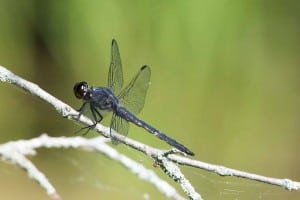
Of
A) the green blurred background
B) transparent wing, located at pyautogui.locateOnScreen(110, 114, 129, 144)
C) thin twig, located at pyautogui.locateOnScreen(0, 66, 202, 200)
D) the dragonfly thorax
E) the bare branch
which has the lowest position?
the bare branch

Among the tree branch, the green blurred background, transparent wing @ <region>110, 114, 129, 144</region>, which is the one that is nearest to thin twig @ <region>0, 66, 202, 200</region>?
the tree branch

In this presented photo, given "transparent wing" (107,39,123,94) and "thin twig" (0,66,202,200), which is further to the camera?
"transparent wing" (107,39,123,94)

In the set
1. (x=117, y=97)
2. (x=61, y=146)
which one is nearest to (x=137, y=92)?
(x=117, y=97)

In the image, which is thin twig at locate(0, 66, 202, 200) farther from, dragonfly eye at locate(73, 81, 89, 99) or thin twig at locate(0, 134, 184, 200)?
dragonfly eye at locate(73, 81, 89, 99)

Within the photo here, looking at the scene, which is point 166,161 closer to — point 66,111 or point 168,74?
point 66,111

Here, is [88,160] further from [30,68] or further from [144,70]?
[144,70]

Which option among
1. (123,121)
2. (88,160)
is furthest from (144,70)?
(88,160)

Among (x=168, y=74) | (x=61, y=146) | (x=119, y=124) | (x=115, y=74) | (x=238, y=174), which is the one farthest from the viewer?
(x=168, y=74)
